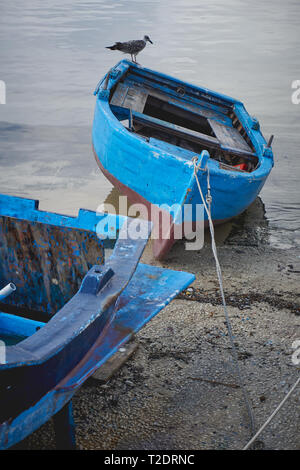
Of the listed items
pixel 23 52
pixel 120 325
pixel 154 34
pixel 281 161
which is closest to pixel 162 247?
pixel 120 325

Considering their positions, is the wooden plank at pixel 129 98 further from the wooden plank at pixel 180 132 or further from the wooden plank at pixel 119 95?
the wooden plank at pixel 180 132

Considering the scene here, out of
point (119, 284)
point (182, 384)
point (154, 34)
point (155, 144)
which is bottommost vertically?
point (154, 34)

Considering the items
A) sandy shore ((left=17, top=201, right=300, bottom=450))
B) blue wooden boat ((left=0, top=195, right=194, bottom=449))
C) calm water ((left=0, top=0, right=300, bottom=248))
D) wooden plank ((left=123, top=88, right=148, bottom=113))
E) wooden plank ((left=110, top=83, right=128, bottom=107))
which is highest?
blue wooden boat ((left=0, top=195, right=194, bottom=449))

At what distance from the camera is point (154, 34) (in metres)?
23.4

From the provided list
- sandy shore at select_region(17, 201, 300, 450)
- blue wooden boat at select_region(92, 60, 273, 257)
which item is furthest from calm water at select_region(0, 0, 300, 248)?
sandy shore at select_region(17, 201, 300, 450)

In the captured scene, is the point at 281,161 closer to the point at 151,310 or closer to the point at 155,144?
the point at 155,144

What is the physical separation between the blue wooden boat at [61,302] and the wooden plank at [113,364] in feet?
1.99

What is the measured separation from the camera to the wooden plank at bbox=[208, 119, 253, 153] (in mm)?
7605

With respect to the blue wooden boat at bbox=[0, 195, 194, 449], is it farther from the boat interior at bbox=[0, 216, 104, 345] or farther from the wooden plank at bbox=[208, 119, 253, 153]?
the wooden plank at bbox=[208, 119, 253, 153]

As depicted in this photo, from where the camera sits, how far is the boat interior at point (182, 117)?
752cm

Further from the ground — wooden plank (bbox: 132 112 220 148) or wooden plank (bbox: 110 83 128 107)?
wooden plank (bbox: 110 83 128 107)

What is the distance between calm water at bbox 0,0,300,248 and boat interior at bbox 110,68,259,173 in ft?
4.10

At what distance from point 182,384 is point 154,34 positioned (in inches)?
876

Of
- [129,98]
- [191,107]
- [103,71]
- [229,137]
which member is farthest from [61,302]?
[103,71]
